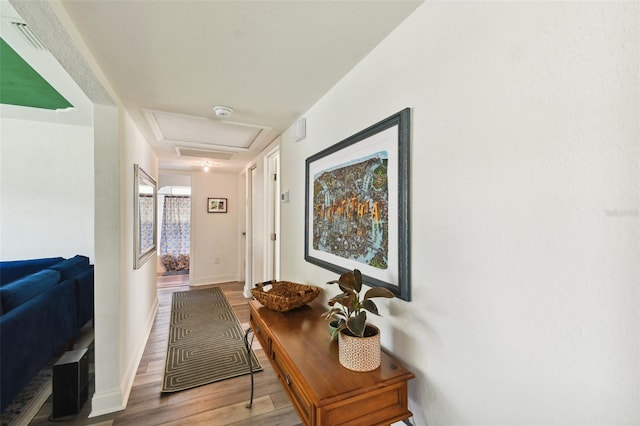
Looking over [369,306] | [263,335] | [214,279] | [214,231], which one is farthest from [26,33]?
[214,279]

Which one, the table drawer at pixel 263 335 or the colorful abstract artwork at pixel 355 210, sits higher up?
the colorful abstract artwork at pixel 355 210

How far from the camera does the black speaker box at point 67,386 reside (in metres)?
1.76

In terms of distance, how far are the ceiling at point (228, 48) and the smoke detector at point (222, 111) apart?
0.16ft

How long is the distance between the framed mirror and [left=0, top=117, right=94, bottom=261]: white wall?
2.50 feet

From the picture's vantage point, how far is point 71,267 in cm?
261

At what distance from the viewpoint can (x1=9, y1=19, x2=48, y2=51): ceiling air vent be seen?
51.1 inches

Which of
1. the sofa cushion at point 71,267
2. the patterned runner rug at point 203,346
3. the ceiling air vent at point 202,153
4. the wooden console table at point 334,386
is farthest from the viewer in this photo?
the ceiling air vent at point 202,153

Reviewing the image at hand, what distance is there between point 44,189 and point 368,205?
12.6ft

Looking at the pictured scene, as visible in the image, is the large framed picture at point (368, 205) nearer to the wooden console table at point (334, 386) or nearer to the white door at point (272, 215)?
the wooden console table at point (334, 386)

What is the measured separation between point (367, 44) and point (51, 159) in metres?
3.80

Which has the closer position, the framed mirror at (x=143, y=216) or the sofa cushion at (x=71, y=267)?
the framed mirror at (x=143, y=216)

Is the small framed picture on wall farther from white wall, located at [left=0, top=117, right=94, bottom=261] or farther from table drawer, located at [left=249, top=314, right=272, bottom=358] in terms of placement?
table drawer, located at [left=249, top=314, right=272, bottom=358]

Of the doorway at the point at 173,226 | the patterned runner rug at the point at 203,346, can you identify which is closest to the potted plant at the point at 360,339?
the patterned runner rug at the point at 203,346

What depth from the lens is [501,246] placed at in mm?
814
